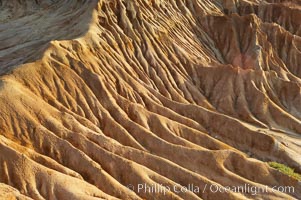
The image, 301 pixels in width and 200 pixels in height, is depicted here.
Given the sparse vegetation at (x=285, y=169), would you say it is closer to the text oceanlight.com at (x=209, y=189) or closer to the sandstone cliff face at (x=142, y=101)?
the sandstone cliff face at (x=142, y=101)

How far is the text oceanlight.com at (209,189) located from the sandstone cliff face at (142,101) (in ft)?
0.65

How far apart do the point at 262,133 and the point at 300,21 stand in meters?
21.5

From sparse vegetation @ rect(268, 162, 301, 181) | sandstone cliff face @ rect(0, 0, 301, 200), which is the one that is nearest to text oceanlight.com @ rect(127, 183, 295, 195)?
sandstone cliff face @ rect(0, 0, 301, 200)

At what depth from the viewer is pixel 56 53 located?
75.6 ft

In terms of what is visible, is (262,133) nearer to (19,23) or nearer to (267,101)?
(267,101)

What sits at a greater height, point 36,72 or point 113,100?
point 36,72

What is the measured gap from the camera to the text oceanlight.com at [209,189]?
18750 mm

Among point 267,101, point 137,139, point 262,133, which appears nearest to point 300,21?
point 267,101

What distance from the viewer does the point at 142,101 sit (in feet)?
83.1

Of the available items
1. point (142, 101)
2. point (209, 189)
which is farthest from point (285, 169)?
point (142, 101)

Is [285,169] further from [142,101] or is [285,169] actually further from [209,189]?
[142,101]

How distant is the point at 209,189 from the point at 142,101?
765 cm

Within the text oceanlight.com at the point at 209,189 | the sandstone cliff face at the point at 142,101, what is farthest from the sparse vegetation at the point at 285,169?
the text oceanlight.com at the point at 209,189

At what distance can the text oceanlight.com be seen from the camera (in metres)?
18.8
